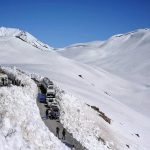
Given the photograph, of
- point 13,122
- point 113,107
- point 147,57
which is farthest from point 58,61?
point 147,57

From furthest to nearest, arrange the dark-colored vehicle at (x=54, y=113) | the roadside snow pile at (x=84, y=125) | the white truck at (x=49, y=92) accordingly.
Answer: the white truck at (x=49, y=92)
the dark-colored vehicle at (x=54, y=113)
the roadside snow pile at (x=84, y=125)

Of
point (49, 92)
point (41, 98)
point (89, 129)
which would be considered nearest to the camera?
point (89, 129)

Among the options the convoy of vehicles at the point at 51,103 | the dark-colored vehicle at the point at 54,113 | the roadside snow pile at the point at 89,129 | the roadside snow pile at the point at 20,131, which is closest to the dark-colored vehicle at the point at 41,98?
the convoy of vehicles at the point at 51,103

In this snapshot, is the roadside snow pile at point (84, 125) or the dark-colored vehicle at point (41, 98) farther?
the dark-colored vehicle at point (41, 98)

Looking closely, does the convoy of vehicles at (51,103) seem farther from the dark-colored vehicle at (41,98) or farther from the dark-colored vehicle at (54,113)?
the dark-colored vehicle at (41,98)

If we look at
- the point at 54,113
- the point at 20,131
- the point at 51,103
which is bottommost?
the point at 54,113

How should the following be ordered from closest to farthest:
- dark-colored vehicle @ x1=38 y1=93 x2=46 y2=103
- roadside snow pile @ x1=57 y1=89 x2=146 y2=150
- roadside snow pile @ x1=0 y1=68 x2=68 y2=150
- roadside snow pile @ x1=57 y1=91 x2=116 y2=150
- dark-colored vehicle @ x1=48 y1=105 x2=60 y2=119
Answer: roadside snow pile @ x1=0 y1=68 x2=68 y2=150
roadside snow pile @ x1=57 y1=91 x2=116 y2=150
roadside snow pile @ x1=57 y1=89 x2=146 y2=150
dark-colored vehicle @ x1=48 y1=105 x2=60 y2=119
dark-colored vehicle @ x1=38 y1=93 x2=46 y2=103

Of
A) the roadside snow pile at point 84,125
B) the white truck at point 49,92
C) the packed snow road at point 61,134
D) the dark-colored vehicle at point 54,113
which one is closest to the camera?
the packed snow road at point 61,134

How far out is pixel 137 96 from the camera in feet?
282

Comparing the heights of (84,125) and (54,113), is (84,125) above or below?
below

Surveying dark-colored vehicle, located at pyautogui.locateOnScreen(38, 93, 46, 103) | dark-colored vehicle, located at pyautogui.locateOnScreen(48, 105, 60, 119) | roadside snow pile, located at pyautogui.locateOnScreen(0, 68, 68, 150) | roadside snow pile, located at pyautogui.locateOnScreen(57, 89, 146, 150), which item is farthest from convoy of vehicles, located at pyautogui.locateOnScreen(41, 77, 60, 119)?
roadside snow pile, located at pyautogui.locateOnScreen(0, 68, 68, 150)

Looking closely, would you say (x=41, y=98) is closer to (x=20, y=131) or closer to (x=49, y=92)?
(x=49, y=92)

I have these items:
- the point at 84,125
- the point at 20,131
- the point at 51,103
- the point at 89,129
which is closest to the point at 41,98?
the point at 51,103

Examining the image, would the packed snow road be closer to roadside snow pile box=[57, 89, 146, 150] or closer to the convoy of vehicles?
the convoy of vehicles
